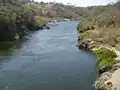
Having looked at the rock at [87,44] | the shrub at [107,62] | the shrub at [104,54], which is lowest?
the rock at [87,44]

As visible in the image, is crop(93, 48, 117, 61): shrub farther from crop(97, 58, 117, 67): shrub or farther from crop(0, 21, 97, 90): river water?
crop(97, 58, 117, 67): shrub

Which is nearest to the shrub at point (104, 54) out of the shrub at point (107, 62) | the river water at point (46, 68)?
the river water at point (46, 68)

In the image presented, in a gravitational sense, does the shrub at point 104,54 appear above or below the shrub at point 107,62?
below

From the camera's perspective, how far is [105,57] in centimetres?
4478

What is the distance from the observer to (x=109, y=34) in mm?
60500

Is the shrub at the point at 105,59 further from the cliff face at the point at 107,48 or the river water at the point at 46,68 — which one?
the river water at the point at 46,68

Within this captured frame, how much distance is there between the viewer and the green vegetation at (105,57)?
3979 cm

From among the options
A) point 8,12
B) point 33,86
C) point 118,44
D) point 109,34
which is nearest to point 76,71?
point 33,86

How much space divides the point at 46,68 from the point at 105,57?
9.82m

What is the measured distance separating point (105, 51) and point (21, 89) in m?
21.1

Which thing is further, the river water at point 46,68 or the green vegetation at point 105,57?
the green vegetation at point 105,57

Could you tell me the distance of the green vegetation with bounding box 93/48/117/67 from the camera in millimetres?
39791

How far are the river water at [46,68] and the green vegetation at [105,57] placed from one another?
117 cm

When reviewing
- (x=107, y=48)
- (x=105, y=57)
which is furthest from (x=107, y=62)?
(x=107, y=48)
